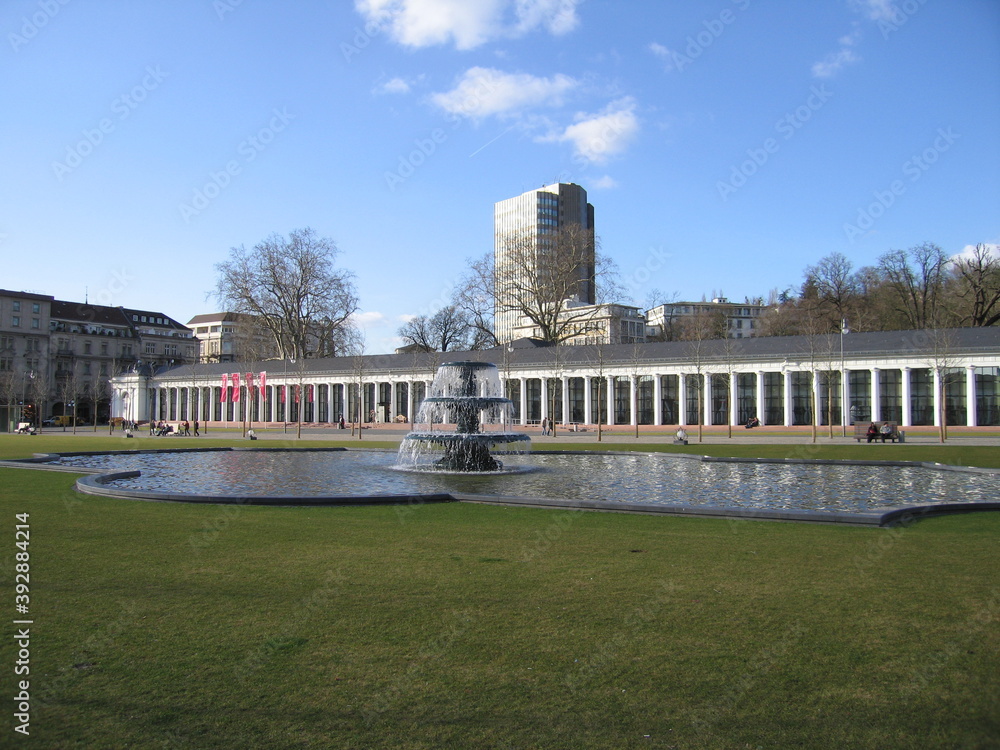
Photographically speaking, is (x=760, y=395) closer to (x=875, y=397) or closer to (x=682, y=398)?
(x=682, y=398)

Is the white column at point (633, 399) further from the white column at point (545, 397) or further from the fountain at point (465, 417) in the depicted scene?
the fountain at point (465, 417)

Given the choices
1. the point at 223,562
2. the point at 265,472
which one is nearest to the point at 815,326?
the point at 265,472

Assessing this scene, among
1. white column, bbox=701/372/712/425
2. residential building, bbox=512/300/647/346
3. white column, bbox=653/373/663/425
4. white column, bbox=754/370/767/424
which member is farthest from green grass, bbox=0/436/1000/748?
residential building, bbox=512/300/647/346

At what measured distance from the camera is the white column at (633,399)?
7138 cm

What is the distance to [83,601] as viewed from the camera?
708 cm

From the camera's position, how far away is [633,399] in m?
72.2

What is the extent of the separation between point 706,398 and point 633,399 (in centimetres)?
700

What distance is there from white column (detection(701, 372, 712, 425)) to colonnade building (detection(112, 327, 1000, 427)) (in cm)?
10

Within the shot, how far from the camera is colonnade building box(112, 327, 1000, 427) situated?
195ft

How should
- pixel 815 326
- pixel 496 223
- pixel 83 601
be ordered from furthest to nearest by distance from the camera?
pixel 496 223
pixel 815 326
pixel 83 601

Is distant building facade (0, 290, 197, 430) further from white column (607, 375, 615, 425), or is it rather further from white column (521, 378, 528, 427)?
white column (607, 375, 615, 425)

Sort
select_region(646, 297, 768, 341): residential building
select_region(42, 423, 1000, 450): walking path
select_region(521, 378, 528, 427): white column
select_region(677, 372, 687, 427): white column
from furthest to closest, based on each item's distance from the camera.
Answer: select_region(646, 297, 768, 341): residential building < select_region(521, 378, 528, 427): white column < select_region(677, 372, 687, 427): white column < select_region(42, 423, 1000, 450): walking path

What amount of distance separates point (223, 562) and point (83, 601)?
6.65ft

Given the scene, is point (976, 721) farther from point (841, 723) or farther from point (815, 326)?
point (815, 326)
